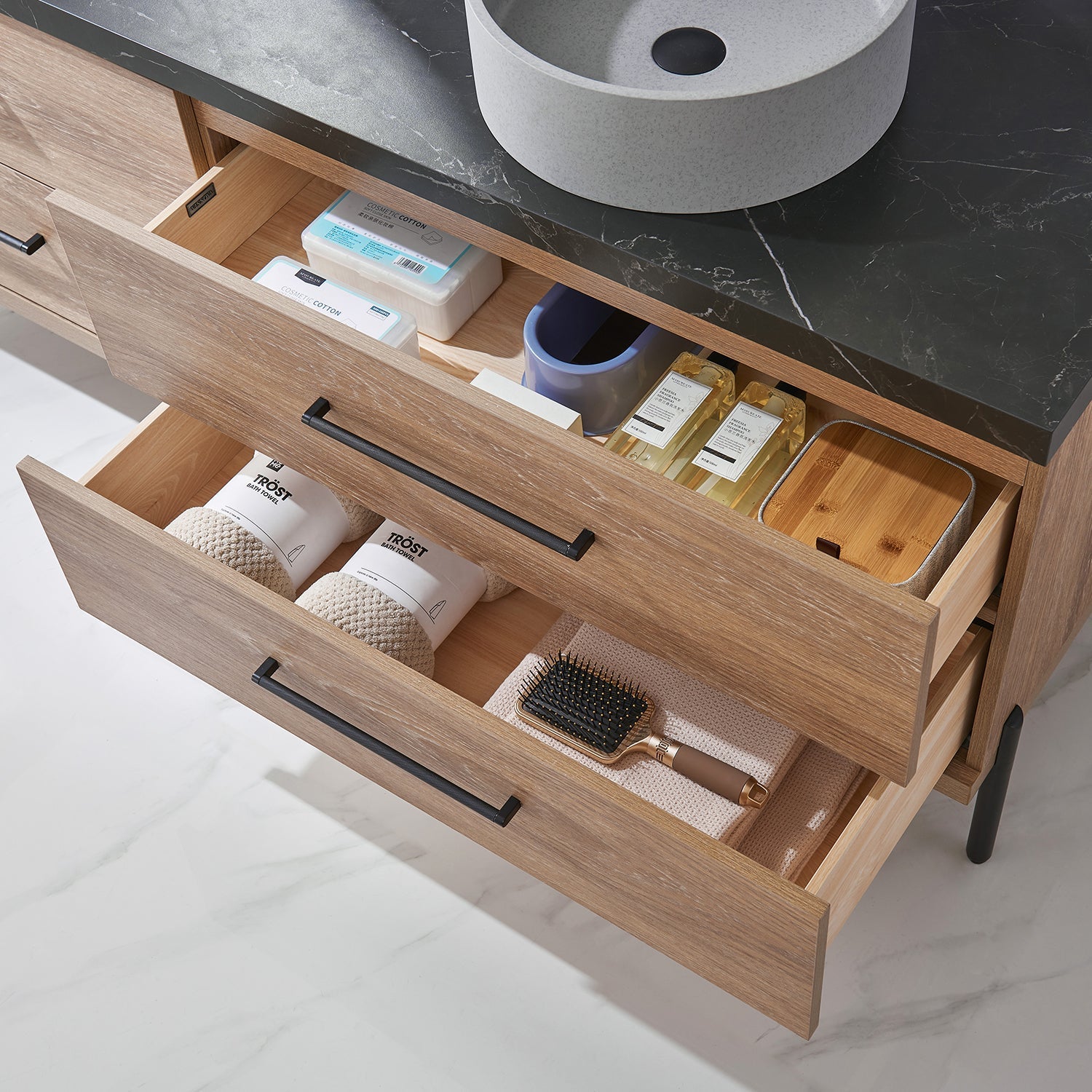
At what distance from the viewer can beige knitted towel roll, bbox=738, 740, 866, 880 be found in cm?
113

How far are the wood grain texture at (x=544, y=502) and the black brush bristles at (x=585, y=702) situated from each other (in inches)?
5.7

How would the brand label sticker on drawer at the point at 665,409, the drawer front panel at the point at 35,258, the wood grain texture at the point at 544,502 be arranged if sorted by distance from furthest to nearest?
1. the drawer front panel at the point at 35,258
2. the brand label sticker on drawer at the point at 665,409
3. the wood grain texture at the point at 544,502

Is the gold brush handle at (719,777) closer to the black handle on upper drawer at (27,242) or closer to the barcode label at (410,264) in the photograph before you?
the barcode label at (410,264)

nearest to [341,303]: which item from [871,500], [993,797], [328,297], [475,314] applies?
[328,297]

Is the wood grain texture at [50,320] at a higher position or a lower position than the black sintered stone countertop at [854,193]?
lower

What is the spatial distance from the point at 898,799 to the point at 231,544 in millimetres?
598

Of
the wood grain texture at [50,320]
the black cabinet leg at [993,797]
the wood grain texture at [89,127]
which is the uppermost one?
the black cabinet leg at [993,797]

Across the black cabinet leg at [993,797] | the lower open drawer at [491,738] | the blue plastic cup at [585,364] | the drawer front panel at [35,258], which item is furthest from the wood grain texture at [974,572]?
the drawer front panel at [35,258]

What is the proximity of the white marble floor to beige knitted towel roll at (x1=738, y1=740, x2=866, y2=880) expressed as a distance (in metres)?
0.29

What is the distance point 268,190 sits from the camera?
135 centimetres

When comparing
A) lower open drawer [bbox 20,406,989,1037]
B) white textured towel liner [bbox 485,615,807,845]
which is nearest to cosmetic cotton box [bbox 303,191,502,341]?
lower open drawer [bbox 20,406,989,1037]

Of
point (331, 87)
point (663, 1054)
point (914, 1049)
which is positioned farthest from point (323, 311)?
point (914, 1049)

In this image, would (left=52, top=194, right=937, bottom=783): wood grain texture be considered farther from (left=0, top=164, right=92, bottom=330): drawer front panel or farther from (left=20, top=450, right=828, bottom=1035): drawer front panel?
(left=0, top=164, right=92, bottom=330): drawer front panel

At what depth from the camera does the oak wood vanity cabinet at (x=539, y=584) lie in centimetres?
91
